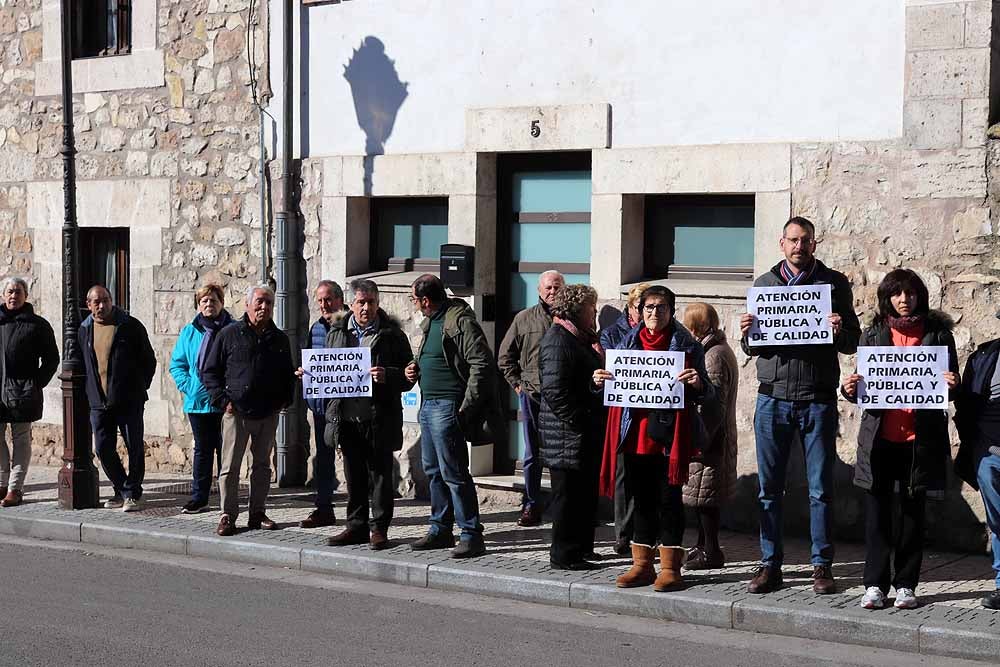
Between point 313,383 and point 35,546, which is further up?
point 313,383

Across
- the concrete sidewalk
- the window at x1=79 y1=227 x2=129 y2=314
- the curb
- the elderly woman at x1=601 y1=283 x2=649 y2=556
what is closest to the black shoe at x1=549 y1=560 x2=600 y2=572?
the concrete sidewalk

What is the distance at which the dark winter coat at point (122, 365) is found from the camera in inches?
460

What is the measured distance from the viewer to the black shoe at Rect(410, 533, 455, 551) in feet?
32.3

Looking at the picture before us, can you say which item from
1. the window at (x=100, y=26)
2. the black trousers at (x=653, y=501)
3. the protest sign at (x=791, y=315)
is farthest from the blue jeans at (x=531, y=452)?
the window at (x=100, y=26)

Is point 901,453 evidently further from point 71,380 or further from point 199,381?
point 71,380

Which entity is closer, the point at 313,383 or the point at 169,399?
the point at 313,383

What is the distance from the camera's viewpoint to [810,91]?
10258 mm

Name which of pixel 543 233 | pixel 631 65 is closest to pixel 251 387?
pixel 543 233

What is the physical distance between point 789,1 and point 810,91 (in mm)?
641

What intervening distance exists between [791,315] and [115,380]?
5803 mm

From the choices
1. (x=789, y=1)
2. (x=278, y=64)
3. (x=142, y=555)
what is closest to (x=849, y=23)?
(x=789, y=1)

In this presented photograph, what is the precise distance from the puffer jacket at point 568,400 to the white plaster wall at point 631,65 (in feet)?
8.38

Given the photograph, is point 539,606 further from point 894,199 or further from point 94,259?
point 94,259

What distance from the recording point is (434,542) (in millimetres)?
9867
